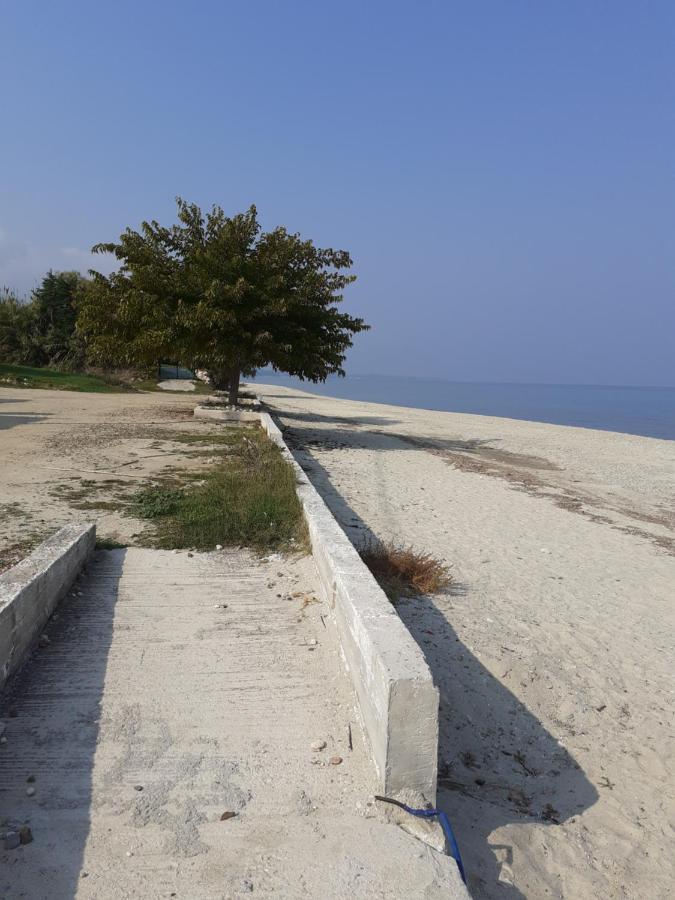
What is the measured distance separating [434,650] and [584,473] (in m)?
12.9

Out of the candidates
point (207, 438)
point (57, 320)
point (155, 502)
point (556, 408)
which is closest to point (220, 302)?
point (207, 438)

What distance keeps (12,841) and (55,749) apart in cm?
64

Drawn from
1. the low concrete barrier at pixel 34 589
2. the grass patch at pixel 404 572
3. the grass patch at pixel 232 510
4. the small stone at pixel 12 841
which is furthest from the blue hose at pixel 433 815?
the grass patch at pixel 232 510

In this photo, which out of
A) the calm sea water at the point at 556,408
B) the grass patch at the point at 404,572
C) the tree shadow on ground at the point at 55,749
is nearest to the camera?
the tree shadow on ground at the point at 55,749

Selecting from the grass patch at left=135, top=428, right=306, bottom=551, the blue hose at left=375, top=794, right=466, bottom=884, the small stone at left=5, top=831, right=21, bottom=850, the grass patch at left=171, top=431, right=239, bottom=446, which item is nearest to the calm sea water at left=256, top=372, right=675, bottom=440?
the grass patch at left=171, top=431, right=239, bottom=446

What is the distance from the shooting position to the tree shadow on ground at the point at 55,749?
2.35 meters

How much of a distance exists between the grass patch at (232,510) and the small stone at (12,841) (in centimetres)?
382

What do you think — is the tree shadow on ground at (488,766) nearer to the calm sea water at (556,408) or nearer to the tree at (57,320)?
the calm sea water at (556,408)

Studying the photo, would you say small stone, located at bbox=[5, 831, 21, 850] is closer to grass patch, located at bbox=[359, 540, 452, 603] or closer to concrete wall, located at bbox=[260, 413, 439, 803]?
concrete wall, located at bbox=[260, 413, 439, 803]

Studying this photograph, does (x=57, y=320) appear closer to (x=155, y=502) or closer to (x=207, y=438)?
(x=207, y=438)

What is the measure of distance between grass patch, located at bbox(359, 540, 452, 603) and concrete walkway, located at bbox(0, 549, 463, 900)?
3.96 ft

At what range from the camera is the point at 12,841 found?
2.43 meters

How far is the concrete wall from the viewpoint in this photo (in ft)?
9.11

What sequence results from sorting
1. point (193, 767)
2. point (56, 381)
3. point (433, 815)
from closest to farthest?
point (433, 815)
point (193, 767)
point (56, 381)
